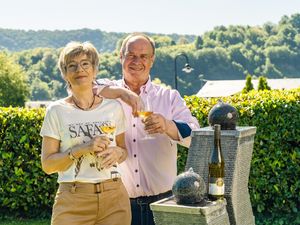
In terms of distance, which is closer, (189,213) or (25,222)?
(189,213)

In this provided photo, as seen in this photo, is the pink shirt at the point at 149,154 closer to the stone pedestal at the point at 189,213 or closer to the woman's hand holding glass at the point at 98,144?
the woman's hand holding glass at the point at 98,144

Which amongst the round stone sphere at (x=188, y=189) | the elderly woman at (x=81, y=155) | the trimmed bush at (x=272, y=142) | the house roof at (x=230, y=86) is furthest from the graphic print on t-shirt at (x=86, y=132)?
the house roof at (x=230, y=86)

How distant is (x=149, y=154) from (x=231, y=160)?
72 centimetres

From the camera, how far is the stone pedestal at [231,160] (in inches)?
141

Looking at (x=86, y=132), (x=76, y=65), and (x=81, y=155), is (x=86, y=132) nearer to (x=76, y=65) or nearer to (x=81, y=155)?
(x=81, y=155)

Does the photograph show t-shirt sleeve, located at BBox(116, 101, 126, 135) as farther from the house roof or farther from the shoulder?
the house roof

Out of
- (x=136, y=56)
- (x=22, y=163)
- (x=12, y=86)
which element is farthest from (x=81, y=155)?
(x=12, y=86)

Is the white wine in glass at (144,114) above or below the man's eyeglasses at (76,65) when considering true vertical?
below

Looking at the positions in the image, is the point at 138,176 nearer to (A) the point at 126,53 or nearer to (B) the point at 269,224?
(A) the point at 126,53

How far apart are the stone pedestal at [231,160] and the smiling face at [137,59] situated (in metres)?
0.63

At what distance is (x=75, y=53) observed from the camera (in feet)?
12.0

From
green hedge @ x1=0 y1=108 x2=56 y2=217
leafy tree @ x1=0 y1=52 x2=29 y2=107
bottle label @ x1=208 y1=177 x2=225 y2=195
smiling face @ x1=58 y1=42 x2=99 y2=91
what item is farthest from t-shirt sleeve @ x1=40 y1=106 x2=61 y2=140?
leafy tree @ x1=0 y1=52 x2=29 y2=107

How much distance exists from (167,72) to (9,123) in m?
109

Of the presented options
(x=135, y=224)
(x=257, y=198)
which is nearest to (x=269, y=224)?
(x=257, y=198)
